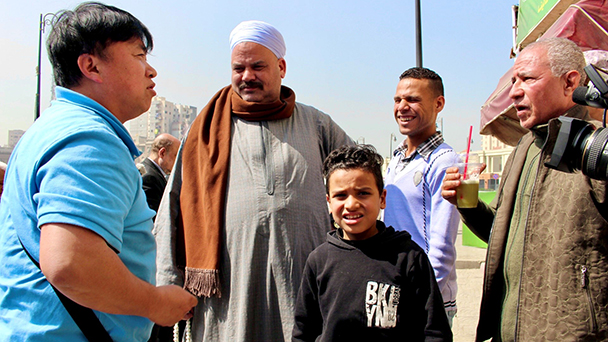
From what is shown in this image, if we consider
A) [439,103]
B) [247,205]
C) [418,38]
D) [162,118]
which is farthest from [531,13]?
[162,118]

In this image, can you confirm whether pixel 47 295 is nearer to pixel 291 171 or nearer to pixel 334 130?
pixel 291 171

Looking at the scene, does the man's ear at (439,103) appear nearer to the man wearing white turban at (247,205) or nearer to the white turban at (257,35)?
the man wearing white turban at (247,205)

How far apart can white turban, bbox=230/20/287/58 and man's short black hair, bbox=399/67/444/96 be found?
85 cm

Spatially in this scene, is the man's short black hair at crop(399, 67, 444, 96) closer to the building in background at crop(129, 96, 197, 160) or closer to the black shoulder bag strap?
the black shoulder bag strap

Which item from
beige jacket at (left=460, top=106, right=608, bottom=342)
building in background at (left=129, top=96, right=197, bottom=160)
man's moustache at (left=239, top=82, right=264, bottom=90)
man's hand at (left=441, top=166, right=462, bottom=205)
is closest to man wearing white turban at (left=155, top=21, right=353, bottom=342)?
man's moustache at (left=239, top=82, right=264, bottom=90)

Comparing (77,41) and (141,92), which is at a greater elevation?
(77,41)

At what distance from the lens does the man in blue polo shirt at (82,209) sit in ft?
3.68

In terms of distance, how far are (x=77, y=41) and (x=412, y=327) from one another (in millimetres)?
1655

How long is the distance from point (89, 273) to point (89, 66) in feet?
2.36

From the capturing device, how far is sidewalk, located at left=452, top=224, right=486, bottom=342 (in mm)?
4637

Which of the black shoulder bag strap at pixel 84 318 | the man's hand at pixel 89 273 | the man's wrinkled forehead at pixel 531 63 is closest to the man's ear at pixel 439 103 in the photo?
the man's wrinkled forehead at pixel 531 63

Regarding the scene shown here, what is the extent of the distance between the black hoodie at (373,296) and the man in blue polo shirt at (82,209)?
64 centimetres

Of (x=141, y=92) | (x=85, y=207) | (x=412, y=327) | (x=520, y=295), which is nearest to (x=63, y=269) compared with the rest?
(x=85, y=207)

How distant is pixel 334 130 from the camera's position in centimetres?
273
